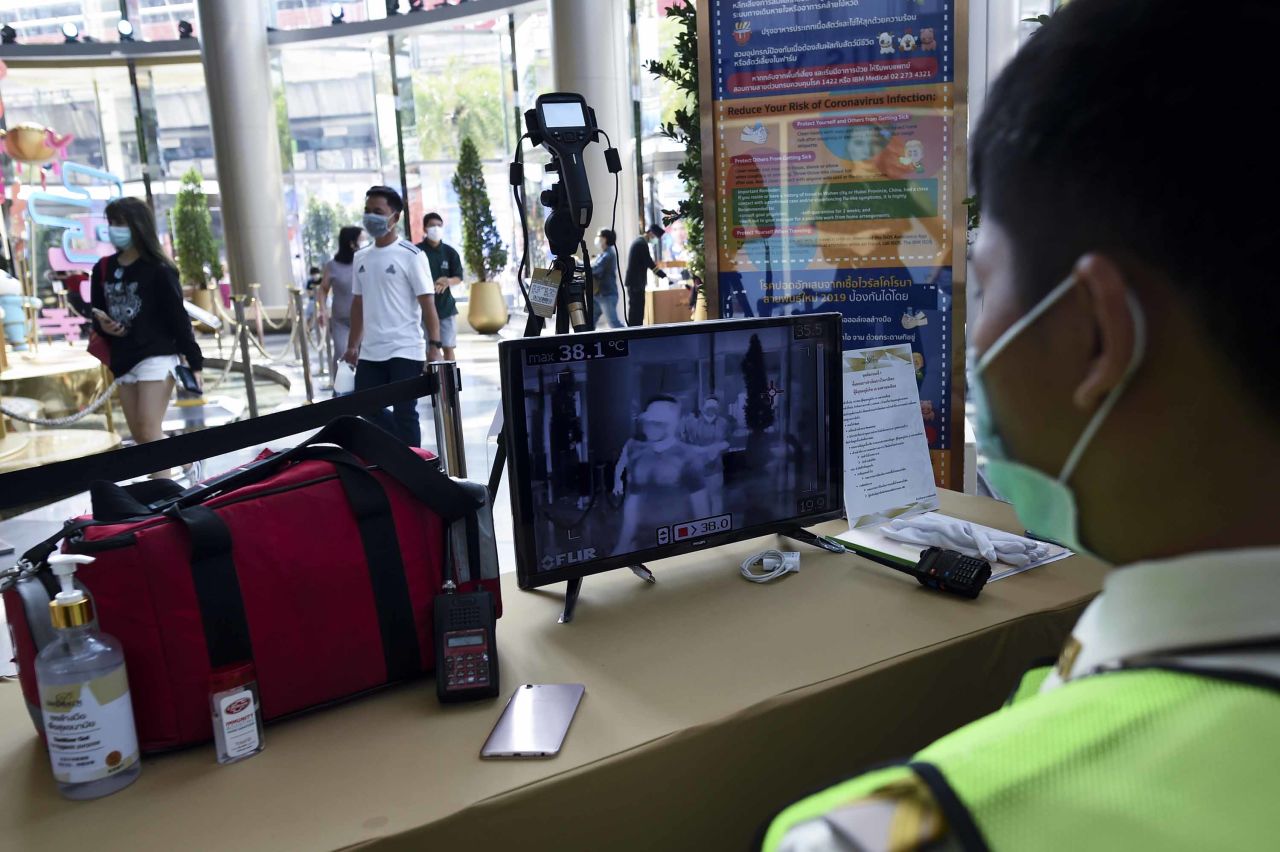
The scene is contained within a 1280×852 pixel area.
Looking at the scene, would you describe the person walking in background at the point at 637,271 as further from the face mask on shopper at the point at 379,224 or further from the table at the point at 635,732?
the table at the point at 635,732

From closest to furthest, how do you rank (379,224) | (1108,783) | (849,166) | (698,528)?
(1108,783) → (698,528) → (849,166) → (379,224)

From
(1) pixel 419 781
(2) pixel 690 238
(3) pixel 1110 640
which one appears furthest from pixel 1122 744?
(2) pixel 690 238

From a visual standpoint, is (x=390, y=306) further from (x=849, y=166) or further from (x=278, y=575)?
(x=278, y=575)

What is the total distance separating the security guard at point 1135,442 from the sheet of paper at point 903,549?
1.07 m

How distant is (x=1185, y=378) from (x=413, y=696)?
1.03 m

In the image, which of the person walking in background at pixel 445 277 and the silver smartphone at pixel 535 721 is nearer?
the silver smartphone at pixel 535 721

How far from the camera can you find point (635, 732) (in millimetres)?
1075

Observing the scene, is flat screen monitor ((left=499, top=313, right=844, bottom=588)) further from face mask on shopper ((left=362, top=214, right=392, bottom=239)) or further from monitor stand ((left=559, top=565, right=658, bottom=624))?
face mask on shopper ((left=362, top=214, right=392, bottom=239))

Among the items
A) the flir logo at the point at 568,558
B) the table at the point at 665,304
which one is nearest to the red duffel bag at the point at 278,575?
the flir logo at the point at 568,558

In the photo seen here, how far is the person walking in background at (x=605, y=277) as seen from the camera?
8844 millimetres

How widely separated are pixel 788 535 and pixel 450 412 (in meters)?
0.72

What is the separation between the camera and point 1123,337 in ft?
1.49

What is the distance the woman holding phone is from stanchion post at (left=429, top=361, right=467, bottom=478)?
3.06 metres

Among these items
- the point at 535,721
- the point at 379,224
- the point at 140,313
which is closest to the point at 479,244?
the point at 379,224
